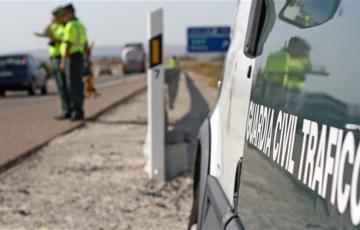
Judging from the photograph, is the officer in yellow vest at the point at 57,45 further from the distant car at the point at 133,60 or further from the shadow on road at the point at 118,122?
the distant car at the point at 133,60

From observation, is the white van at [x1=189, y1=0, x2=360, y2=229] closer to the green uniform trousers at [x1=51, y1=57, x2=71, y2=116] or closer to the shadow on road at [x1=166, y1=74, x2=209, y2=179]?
the shadow on road at [x1=166, y1=74, x2=209, y2=179]

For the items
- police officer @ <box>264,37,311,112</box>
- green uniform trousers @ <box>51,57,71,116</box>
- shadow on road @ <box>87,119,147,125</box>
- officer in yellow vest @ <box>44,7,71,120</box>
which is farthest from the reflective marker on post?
shadow on road @ <box>87,119,147,125</box>

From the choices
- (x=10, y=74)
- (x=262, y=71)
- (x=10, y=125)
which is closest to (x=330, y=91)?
(x=262, y=71)

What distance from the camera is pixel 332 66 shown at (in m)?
1.93

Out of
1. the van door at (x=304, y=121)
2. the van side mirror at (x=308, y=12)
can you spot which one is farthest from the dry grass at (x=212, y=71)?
the van side mirror at (x=308, y=12)

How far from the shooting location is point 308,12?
2.25 m

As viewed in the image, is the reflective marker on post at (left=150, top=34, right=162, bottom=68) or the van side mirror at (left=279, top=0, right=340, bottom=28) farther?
the reflective marker on post at (left=150, top=34, right=162, bottom=68)

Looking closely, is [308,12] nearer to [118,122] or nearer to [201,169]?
[201,169]

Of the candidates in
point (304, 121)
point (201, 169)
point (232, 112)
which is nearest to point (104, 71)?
point (201, 169)

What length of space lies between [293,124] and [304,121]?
120 mm

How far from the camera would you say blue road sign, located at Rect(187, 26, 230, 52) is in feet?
77.8

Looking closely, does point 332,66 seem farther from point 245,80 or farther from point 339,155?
point 245,80

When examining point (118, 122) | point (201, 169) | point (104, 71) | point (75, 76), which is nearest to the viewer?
point (201, 169)

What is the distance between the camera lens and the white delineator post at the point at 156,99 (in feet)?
24.4
